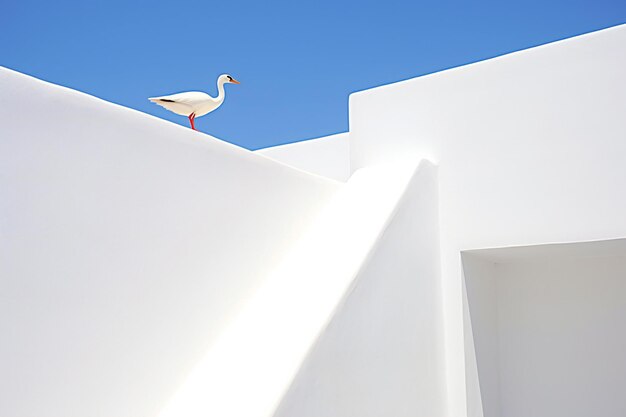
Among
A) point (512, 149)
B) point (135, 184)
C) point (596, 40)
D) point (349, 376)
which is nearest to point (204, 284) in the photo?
point (135, 184)

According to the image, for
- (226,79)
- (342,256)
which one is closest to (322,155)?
(226,79)

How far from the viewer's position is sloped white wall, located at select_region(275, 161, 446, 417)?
10.2ft

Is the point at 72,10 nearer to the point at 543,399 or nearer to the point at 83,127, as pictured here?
the point at 83,127

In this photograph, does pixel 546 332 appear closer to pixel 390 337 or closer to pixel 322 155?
pixel 390 337

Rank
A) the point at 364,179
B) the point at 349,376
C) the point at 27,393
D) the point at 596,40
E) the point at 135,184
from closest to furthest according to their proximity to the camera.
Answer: the point at 27,393 < the point at 135,184 < the point at 349,376 < the point at 596,40 < the point at 364,179

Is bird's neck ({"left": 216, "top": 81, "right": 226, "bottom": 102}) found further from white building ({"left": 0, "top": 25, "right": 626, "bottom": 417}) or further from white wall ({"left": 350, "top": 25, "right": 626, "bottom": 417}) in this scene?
white wall ({"left": 350, "top": 25, "right": 626, "bottom": 417})

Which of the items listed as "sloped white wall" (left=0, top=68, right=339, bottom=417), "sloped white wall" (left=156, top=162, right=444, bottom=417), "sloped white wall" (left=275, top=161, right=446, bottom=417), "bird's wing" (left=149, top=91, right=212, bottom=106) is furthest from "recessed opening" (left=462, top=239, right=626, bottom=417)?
"bird's wing" (left=149, top=91, right=212, bottom=106)

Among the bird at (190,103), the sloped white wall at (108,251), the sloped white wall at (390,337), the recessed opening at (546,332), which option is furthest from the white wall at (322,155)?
the sloped white wall at (108,251)

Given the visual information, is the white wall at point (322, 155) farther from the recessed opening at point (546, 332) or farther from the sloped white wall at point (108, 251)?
the sloped white wall at point (108, 251)

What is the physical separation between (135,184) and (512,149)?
2667mm

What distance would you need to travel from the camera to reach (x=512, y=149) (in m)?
4.38

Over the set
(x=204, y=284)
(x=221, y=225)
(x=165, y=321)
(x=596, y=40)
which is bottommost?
(x=165, y=321)

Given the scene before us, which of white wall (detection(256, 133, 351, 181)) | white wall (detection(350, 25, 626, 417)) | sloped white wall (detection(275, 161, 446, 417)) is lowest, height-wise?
sloped white wall (detection(275, 161, 446, 417))

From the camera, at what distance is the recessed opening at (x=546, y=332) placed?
186 inches
